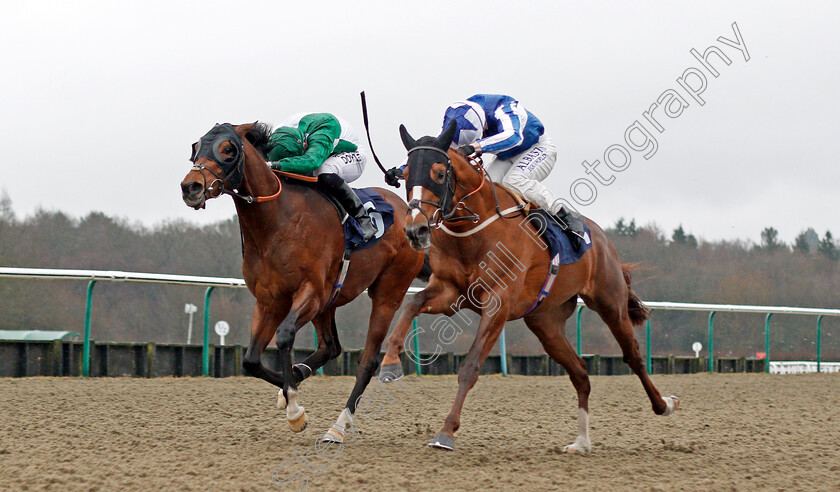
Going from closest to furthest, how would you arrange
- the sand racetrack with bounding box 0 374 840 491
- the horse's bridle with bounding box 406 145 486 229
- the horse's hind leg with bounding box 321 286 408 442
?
1. the sand racetrack with bounding box 0 374 840 491
2. the horse's bridle with bounding box 406 145 486 229
3. the horse's hind leg with bounding box 321 286 408 442

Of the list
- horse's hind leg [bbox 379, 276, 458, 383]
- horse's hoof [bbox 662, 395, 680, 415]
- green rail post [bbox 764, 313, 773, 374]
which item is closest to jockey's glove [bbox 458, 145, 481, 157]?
horse's hind leg [bbox 379, 276, 458, 383]

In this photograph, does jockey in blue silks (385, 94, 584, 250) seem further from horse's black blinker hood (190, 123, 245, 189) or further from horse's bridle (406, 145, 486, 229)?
horse's black blinker hood (190, 123, 245, 189)

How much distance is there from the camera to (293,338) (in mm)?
5504

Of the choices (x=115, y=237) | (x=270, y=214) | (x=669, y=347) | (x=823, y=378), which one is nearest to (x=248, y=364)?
(x=270, y=214)

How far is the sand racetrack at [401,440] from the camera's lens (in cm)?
415

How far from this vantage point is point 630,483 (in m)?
4.18

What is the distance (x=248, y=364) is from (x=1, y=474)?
1747mm

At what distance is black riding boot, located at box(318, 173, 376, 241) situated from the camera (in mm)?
6338

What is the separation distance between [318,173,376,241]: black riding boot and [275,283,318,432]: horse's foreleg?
81cm

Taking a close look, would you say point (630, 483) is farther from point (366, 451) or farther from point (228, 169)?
point (228, 169)

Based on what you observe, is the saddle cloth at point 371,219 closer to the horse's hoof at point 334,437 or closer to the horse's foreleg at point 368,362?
the horse's foreleg at point 368,362

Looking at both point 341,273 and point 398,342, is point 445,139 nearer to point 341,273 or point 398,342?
point 398,342

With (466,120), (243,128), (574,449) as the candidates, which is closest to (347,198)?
(243,128)

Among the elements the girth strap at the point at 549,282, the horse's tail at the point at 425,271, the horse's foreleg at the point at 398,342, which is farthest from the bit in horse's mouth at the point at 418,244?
the horse's tail at the point at 425,271
